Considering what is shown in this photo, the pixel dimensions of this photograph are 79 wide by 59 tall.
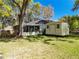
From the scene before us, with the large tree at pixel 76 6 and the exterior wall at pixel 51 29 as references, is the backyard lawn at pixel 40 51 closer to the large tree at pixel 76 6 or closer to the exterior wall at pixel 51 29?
the large tree at pixel 76 6

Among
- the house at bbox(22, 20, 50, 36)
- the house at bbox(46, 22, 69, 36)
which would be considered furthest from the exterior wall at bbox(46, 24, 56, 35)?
the house at bbox(22, 20, 50, 36)

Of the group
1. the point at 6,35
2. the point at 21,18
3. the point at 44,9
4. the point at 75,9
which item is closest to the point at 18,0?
the point at 21,18

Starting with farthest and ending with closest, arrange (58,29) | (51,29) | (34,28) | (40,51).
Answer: (34,28) < (51,29) < (58,29) < (40,51)

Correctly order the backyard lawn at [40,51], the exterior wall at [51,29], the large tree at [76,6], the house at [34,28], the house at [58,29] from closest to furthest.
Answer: the backyard lawn at [40,51], the large tree at [76,6], the house at [58,29], the exterior wall at [51,29], the house at [34,28]

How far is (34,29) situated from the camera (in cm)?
3809

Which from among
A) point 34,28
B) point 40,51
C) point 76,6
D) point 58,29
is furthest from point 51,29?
point 40,51

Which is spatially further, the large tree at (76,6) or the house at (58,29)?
the house at (58,29)

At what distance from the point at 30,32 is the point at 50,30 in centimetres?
480

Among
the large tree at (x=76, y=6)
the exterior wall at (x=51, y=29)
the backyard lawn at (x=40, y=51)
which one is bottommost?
the backyard lawn at (x=40, y=51)

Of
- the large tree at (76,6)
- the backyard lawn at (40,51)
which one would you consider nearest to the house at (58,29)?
the large tree at (76,6)

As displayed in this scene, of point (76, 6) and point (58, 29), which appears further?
point (58, 29)

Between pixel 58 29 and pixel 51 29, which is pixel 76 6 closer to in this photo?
pixel 58 29

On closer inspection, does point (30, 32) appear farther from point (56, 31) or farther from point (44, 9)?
point (44, 9)

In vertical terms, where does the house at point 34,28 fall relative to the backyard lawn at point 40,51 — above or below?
above
